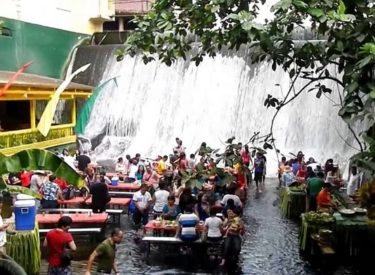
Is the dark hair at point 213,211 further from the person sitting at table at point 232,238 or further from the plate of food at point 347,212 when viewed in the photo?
the plate of food at point 347,212

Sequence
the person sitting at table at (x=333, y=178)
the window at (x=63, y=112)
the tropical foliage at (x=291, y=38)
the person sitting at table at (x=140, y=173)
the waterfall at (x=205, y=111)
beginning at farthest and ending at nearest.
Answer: the window at (x=63, y=112) → the waterfall at (x=205, y=111) → the person sitting at table at (x=140, y=173) → the person sitting at table at (x=333, y=178) → the tropical foliage at (x=291, y=38)

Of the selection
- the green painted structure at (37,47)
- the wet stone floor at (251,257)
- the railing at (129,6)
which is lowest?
the wet stone floor at (251,257)

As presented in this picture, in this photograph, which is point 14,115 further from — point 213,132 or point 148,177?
point 148,177

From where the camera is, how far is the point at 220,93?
26.5 meters

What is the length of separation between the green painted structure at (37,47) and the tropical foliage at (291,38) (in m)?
15.1

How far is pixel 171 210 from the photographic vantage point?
502 inches

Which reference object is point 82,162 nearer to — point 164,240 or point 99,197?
point 99,197

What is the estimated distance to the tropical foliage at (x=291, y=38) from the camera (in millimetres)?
6070

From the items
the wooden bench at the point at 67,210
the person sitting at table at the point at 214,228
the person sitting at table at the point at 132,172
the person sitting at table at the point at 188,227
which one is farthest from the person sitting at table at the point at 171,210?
the person sitting at table at the point at 132,172

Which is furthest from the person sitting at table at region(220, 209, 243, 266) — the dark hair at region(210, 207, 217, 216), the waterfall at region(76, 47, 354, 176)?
the waterfall at region(76, 47, 354, 176)

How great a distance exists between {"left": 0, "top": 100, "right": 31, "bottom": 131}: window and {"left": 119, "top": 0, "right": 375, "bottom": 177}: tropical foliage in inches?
598

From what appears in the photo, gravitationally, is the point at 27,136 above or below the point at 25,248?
above

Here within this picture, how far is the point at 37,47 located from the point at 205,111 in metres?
7.73

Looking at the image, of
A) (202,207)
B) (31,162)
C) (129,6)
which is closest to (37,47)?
(129,6)
